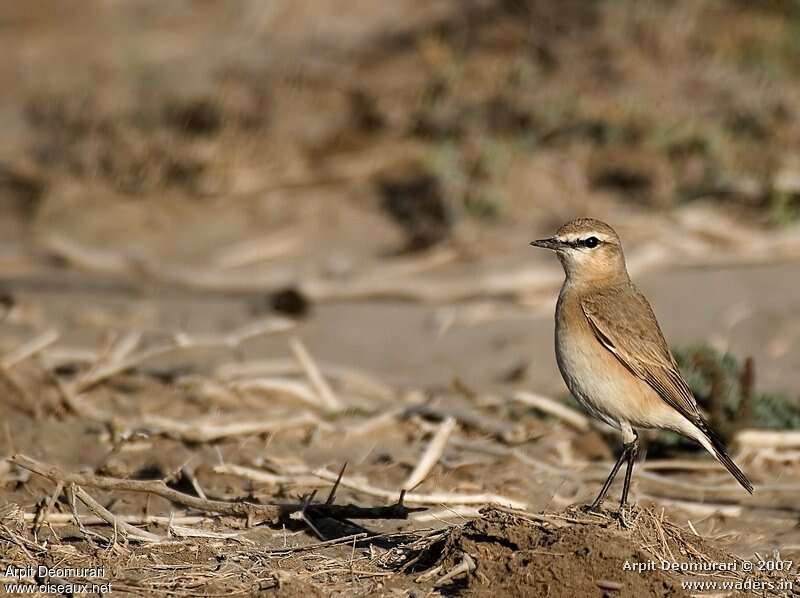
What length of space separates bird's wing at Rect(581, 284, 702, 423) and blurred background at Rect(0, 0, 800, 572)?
252 cm

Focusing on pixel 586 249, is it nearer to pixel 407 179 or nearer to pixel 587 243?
pixel 587 243

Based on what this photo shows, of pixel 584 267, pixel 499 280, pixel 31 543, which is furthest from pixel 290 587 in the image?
pixel 499 280

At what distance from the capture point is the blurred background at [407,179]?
10398mm

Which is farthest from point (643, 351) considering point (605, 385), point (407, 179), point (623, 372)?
point (407, 179)

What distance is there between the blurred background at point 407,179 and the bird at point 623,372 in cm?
250

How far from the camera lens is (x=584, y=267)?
6809 mm

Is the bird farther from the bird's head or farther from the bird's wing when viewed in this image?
the bird's head

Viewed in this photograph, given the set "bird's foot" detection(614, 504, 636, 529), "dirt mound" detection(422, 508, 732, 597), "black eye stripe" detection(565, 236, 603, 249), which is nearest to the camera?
"dirt mound" detection(422, 508, 732, 597)

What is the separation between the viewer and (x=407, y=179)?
1314 centimetres

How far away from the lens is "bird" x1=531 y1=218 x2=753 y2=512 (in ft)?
20.7

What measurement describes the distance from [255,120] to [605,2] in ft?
13.4

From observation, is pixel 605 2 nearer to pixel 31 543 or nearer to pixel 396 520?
pixel 396 520

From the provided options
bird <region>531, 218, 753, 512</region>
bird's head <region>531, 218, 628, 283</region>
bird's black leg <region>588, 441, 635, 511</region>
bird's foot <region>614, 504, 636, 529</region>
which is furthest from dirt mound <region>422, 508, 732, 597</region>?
bird's head <region>531, 218, 628, 283</region>

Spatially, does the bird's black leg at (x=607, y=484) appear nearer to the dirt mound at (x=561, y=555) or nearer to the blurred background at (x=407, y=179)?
the dirt mound at (x=561, y=555)
